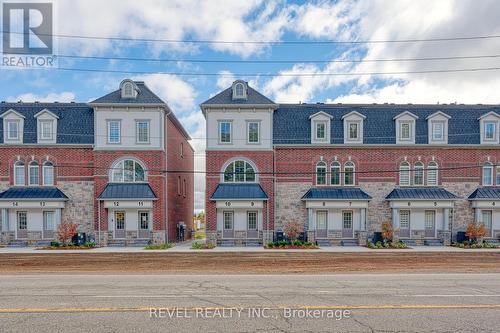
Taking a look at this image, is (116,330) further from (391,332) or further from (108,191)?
(108,191)

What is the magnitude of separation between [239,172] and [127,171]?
8659 mm

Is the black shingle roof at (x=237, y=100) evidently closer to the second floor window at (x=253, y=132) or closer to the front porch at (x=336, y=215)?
the second floor window at (x=253, y=132)

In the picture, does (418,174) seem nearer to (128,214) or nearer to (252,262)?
(252,262)

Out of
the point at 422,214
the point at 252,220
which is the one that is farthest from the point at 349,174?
the point at 252,220

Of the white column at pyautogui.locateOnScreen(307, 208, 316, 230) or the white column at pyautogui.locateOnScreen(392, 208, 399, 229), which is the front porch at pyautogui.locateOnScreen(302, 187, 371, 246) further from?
the white column at pyautogui.locateOnScreen(392, 208, 399, 229)

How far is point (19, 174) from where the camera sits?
73.8ft

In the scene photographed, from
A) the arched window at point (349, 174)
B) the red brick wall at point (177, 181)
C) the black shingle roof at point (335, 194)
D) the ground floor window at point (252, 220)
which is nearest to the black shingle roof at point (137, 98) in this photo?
the red brick wall at point (177, 181)

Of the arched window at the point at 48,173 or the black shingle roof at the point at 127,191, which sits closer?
the black shingle roof at the point at 127,191

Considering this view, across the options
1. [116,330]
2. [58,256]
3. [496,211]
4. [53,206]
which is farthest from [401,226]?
[53,206]

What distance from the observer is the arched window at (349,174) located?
76.7 ft

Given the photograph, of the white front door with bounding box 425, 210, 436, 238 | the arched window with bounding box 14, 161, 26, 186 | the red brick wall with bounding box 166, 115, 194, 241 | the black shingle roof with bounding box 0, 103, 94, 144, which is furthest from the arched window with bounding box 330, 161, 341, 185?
the arched window with bounding box 14, 161, 26, 186

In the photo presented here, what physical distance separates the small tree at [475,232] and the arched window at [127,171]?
24887 millimetres

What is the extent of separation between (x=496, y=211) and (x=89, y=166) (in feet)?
105

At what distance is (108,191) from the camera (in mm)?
22078
